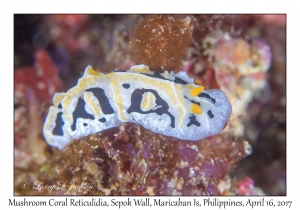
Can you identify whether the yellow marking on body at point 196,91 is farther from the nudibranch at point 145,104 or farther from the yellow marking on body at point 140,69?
the yellow marking on body at point 140,69

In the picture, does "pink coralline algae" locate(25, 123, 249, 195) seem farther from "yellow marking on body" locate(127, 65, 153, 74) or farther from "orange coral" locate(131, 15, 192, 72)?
"orange coral" locate(131, 15, 192, 72)

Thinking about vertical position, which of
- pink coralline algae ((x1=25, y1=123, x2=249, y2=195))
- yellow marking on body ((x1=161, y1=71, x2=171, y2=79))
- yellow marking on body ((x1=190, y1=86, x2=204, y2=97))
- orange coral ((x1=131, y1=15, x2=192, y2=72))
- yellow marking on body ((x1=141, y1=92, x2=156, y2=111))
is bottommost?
pink coralline algae ((x1=25, y1=123, x2=249, y2=195))

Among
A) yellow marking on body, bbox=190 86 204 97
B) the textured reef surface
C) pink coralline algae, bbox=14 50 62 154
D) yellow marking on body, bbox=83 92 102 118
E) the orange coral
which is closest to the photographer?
yellow marking on body, bbox=190 86 204 97

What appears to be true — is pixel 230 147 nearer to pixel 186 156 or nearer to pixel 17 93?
pixel 186 156

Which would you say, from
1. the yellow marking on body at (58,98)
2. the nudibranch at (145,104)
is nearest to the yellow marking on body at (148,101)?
the nudibranch at (145,104)

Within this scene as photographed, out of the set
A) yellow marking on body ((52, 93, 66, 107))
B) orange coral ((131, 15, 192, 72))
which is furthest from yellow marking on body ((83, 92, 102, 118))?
orange coral ((131, 15, 192, 72))

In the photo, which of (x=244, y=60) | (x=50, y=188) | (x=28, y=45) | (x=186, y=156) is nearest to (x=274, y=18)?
(x=244, y=60)

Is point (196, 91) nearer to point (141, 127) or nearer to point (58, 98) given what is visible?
point (141, 127)

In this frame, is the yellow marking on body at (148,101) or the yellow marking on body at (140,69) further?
the yellow marking on body at (140,69)
